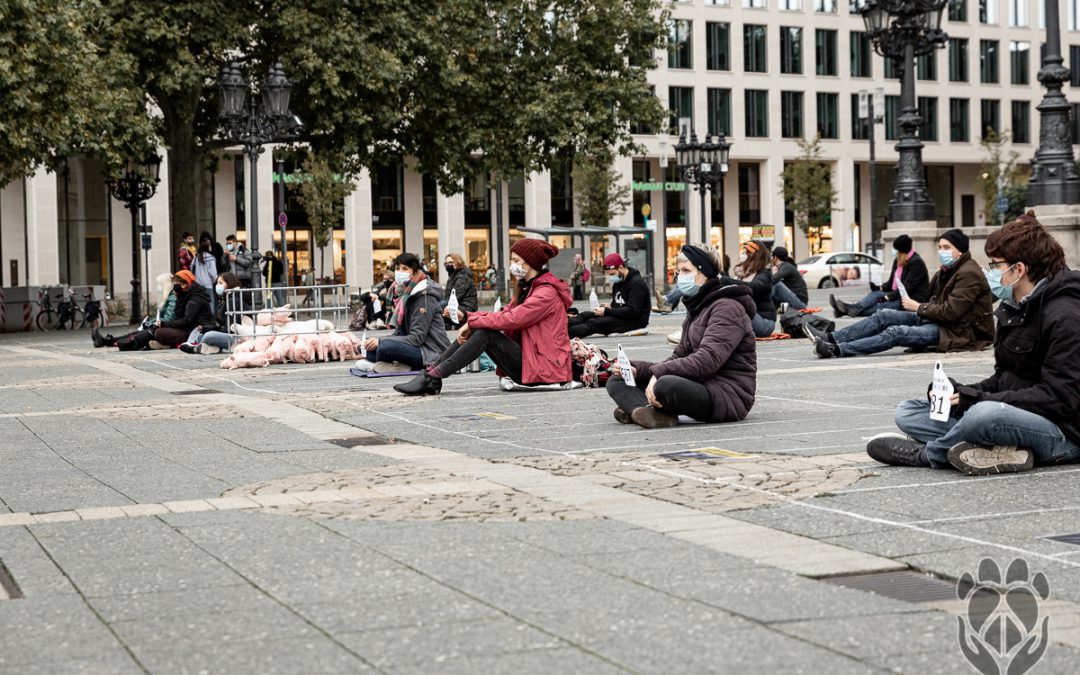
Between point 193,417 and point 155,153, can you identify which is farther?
point 155,153

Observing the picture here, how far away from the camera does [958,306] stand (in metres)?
16.8

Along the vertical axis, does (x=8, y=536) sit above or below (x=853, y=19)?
below

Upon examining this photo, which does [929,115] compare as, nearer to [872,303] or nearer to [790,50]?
[790,50]

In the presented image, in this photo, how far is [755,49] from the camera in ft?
259

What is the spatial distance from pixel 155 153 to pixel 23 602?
30895 mm

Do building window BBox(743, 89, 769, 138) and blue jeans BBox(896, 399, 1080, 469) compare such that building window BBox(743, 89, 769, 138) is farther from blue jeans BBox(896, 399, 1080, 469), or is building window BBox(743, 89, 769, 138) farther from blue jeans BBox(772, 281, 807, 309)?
blue jeans BBox(896, 399, 1080, 469)

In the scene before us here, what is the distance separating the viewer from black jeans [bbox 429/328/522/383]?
44.8 feet

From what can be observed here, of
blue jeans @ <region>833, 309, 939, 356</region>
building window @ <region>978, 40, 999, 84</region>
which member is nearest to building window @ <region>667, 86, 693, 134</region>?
building window @ <region>978, 40, 999, 84</region>

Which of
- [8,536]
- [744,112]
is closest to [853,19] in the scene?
[744,112]

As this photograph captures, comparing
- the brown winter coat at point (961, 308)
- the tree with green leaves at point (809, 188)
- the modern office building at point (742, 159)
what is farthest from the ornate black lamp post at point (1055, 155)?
the tree with green leaves at point (809, 188)

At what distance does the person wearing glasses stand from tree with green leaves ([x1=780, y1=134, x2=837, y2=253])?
58871 millimetres

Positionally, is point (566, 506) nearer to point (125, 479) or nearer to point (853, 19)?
point (125, 479)

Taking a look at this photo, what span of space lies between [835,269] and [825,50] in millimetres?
27100

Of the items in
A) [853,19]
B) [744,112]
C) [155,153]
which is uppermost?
[853,19]
